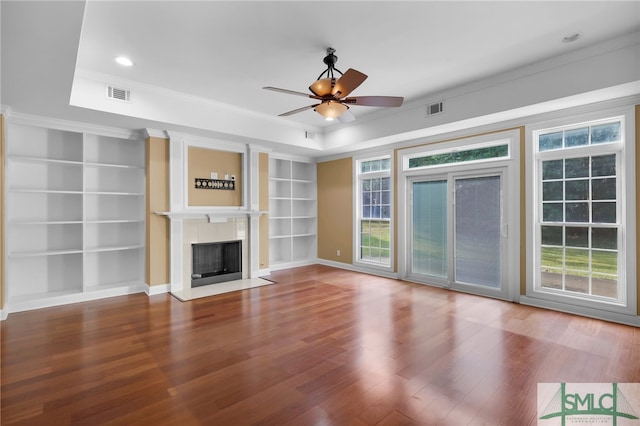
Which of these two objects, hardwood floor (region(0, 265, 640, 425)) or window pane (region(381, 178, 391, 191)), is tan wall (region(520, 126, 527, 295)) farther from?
window pane (region(381, 178, 391, 191))

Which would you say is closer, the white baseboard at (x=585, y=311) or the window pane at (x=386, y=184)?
the white baseboard at (x=585, y=311)

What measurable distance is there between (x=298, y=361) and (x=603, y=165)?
14.4 ft

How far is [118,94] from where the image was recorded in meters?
4.15

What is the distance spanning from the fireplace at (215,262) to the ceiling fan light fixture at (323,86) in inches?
147

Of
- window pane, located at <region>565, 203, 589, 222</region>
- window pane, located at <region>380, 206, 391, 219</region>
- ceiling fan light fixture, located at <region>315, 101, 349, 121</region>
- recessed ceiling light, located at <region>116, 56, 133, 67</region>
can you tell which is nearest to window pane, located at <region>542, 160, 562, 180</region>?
window pane, located at <region>565, 203, 589, 222</region>

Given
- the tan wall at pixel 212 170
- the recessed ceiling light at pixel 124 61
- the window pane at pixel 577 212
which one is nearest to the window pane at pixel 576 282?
the window pane at pixel 577 212

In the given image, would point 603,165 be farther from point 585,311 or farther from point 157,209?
point 157,209

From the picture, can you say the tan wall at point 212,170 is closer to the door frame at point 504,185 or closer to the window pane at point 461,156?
the door frame at point 504,185

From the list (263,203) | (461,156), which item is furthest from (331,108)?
(263,203)

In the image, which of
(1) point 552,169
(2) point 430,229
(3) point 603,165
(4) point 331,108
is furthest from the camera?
(2) point 430,229

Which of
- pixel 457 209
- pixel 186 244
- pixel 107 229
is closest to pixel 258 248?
pixel 186 244

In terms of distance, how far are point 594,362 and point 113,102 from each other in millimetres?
6119

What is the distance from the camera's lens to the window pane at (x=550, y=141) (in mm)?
4227

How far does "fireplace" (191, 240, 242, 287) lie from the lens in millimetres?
5578
